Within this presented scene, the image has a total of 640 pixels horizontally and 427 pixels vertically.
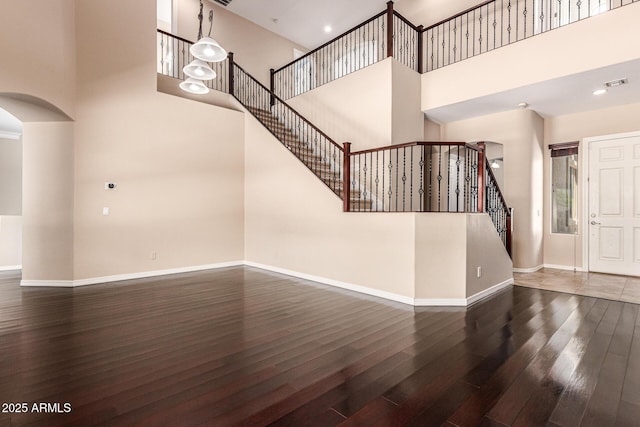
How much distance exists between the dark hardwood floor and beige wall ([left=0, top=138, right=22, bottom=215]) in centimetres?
405

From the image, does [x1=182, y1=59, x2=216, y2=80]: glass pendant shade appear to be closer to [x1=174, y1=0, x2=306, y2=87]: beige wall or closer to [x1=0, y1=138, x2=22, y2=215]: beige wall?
[x1=174, y1=0, x2=306, y2=87]: beige wall

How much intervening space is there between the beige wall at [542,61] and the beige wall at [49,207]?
6542mm

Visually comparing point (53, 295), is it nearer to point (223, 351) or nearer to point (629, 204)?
point (223, 351)

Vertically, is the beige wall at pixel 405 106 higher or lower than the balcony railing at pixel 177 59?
lower

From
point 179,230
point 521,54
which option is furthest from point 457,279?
point 179,230

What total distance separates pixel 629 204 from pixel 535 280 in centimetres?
238

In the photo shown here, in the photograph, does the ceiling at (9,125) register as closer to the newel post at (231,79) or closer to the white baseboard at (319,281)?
the white baseboard at (319,281)

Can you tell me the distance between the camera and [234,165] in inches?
269

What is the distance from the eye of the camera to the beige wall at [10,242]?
607 cm

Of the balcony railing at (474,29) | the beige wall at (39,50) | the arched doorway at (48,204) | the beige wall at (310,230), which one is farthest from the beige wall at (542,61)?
the arched doorway at (48,204)

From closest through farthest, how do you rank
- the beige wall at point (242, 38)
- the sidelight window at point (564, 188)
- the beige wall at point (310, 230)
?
the beige wall at point (310, 230), the sidelight window at point (564, 188), the beige wall at point (242, 38)

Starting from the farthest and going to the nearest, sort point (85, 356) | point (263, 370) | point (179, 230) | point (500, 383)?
point (179, 230), point (85, 356), point (263, 370), point (500, 383)

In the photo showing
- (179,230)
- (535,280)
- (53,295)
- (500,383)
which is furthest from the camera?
(179,230)

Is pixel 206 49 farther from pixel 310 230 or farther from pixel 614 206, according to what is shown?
pixel 614 206
